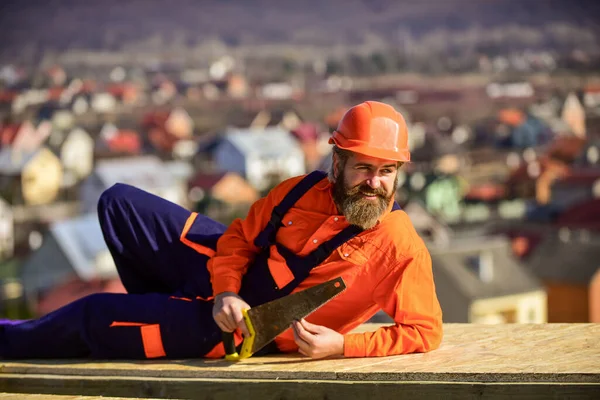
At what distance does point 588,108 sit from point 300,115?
23337 mm

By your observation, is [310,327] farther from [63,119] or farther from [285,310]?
[63,119]

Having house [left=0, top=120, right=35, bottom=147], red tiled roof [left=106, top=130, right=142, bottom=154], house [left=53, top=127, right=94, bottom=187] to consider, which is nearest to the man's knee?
house [left=53, top=127, right=94, bottom=187]

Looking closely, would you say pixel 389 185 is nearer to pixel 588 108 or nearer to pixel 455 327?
pixel 455 327

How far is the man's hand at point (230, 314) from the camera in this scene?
2.88 meters

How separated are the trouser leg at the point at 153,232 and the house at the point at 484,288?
53.8 feet

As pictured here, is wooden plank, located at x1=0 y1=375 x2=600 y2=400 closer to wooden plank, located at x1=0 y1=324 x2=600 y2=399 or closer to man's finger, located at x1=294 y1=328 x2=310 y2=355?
wooden plank, located at x1=0 y1=324 x2=600 y2=399

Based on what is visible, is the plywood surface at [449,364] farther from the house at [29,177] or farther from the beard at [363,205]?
the house at [29,177]

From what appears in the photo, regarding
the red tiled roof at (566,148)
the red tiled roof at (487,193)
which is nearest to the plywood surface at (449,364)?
the red tiled roof at (487,193)

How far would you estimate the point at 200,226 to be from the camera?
3.31 metres

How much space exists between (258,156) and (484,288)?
42.9 m

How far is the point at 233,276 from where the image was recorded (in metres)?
3.02

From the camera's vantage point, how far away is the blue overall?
9.93 ft

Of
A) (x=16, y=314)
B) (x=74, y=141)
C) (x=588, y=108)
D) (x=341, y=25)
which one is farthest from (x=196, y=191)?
(x=341, y=25)

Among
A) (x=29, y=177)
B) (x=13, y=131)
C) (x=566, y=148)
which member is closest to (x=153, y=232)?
(x=29, y=177)
